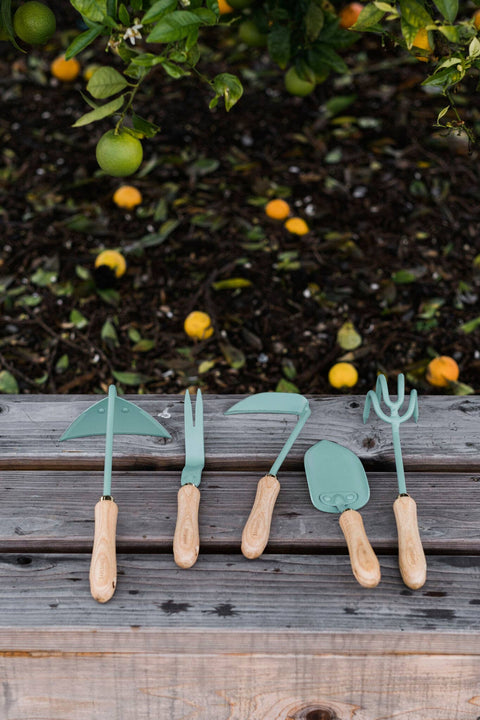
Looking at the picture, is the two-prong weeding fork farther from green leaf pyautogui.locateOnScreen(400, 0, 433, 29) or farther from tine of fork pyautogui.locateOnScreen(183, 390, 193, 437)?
green leaf pyautogui.locateOnScreen(400, 0, 433, 29)

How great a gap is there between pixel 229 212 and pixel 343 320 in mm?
704

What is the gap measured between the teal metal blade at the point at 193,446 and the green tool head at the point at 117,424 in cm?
5

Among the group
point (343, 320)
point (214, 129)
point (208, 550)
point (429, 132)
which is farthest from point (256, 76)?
point (208, 550)

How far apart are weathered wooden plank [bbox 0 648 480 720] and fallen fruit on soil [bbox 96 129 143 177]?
0.89 m

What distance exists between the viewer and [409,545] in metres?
1.01

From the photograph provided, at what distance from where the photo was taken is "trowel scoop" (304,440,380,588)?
971mm

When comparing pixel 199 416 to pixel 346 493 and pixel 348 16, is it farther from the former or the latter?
pixel 348 16

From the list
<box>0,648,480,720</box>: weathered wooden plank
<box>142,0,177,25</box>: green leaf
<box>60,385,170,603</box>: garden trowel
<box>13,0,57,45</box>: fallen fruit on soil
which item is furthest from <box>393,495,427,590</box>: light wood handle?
<box>13,0,57,45</box>: fallen fruit on soil

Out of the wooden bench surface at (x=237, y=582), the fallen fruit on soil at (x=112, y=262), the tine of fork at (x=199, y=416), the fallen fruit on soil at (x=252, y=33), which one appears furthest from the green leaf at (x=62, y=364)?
the fallen fruit on soil at (x=252, y=33)

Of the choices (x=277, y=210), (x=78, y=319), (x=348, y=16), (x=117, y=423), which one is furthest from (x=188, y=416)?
(x=348, y=16)

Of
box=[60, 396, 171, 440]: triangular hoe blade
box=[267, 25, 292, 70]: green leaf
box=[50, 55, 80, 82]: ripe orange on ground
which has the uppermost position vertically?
box=[267, 25, 292, 70]: green leaf

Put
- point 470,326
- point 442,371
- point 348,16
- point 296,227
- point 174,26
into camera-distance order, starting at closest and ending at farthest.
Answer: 1. point 174,26
2. point 442,371
3. point 348,16
4. point 470,326
5. point 296,227

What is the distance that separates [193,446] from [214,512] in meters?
0.15

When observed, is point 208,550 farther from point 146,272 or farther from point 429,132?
point 429,132
